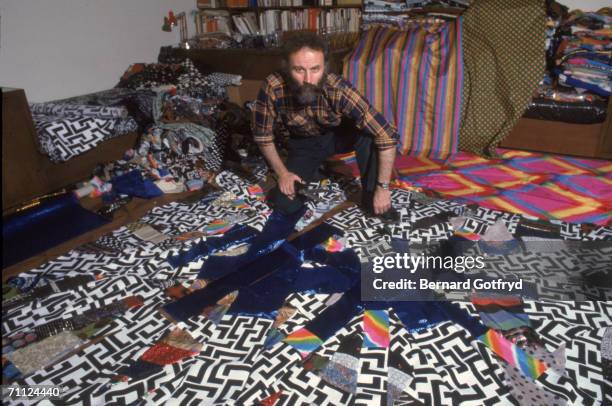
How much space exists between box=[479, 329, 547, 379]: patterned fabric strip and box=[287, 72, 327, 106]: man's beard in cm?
120

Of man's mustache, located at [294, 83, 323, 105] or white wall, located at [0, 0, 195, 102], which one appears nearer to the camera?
man's mustache, located at [294, 83, 323, 105]

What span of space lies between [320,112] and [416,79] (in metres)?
1.13

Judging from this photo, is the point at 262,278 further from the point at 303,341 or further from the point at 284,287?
the point at 303,341

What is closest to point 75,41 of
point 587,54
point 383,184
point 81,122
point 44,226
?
point 81,122

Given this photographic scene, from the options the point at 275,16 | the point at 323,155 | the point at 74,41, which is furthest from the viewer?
the point at 275,16

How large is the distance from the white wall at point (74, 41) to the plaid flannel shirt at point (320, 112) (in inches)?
75.5

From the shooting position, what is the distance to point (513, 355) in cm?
134

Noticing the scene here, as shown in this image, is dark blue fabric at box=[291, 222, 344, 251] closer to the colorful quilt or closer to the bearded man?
the bearded man

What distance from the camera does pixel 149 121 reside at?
116 inches

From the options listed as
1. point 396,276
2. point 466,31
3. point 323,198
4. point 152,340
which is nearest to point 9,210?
point 152,340

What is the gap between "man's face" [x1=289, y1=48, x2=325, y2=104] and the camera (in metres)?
1.79

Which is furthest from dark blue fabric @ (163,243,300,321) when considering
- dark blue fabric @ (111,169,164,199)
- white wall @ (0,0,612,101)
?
white wall @ (0,0,612,101)

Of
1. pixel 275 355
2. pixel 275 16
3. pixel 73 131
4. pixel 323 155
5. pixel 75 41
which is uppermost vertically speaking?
pixel 275 16

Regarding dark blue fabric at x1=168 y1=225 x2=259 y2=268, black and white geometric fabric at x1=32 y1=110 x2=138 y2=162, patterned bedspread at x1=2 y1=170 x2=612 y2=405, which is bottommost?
patterned bedspread at x1=2 y1=170 x2=612 y2=405
